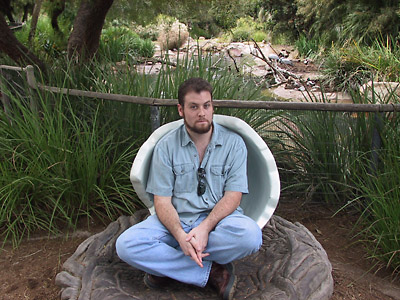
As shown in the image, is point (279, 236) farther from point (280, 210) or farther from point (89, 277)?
point (89, 277)

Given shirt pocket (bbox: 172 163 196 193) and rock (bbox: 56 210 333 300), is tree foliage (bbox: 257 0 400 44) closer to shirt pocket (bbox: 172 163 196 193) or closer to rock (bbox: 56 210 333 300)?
rock (bbox: 56 210 333 300)

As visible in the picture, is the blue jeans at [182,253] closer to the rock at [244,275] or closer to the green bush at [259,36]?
the rock at [244,275]

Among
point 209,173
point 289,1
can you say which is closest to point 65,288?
point 209,173

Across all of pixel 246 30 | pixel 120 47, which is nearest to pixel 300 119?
pixel 120 47

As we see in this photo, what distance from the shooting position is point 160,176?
6.60 feet

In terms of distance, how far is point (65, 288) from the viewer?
2000 mm

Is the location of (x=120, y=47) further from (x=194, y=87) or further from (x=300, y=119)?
(x=194, y=87)

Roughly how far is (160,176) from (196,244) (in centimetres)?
38

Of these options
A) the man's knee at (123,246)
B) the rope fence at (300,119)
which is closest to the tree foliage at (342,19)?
the rope fence at (300,119)

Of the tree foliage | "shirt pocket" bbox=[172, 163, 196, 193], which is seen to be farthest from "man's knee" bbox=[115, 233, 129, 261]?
the tree foliage

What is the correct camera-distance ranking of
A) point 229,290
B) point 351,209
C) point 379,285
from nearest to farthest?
point 229,290 < point 379,285 < point 351,209

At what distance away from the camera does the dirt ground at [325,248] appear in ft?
7.10

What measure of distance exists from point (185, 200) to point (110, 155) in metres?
1.13

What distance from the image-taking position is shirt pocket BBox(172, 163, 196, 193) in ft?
6.67
